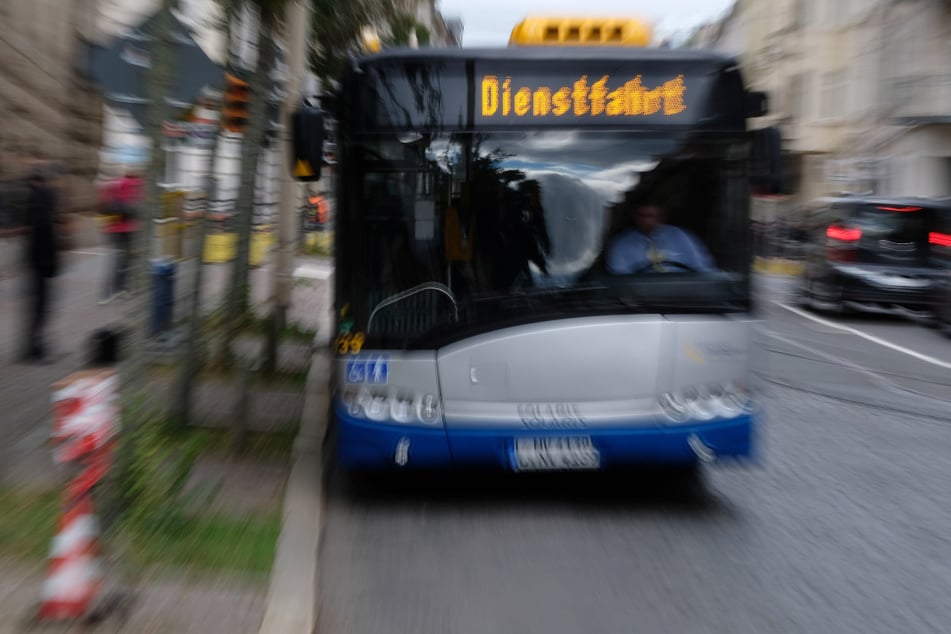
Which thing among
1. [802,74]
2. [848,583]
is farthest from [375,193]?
[802,74]

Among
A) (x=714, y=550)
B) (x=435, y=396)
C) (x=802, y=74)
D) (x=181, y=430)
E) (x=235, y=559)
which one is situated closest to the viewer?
(x=235, y=559)

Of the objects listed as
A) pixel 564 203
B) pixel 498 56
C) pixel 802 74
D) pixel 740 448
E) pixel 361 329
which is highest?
pixel 802 74

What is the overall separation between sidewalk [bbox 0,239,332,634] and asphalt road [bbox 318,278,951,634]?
47 centimetres

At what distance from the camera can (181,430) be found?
29.2ft

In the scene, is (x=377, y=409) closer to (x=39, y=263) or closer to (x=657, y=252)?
(x=657, y=252)

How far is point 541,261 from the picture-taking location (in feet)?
22.8

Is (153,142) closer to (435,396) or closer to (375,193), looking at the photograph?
(375,193)

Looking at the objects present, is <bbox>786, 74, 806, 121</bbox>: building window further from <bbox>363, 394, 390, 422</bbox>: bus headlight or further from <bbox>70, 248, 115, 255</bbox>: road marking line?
<bbox>363, 394, 390, 422</bbox>: bus headlight

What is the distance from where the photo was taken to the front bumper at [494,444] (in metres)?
6.96

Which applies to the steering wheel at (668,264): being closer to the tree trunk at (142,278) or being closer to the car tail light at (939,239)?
the tree trunk at (142,278)

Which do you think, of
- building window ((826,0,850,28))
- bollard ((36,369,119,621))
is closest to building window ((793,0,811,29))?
building window ((826,0,850,28))

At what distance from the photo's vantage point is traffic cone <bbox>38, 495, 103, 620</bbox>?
479 centimetres

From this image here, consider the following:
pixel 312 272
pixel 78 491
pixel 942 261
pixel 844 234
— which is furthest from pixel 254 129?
pixel 312 272

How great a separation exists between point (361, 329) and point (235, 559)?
5.81 ft
